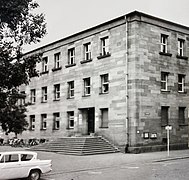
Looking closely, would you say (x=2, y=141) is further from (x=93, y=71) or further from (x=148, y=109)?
(x=148, y=109)

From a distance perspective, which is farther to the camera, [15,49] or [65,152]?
[65,152]

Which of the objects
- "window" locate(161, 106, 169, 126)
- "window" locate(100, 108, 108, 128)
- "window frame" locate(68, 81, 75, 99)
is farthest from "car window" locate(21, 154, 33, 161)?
"window frame" locate(68, 81, 75, 99)

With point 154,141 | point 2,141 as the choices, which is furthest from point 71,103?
point 2,141

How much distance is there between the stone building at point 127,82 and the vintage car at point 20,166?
530 inches

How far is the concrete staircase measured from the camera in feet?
90.5

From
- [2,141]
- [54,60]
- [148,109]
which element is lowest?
[2,141]

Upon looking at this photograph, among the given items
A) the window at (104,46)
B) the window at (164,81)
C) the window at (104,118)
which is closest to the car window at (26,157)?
the window at (104,118)

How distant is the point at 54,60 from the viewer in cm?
3872

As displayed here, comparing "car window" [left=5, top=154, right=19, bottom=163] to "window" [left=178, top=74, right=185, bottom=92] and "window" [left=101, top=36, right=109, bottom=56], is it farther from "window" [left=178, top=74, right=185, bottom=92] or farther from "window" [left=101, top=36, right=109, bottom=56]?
"window" [left=178, top=74, right=185, bottom=92]

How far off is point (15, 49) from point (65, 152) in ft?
50.7

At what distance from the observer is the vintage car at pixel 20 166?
14117 millimetres

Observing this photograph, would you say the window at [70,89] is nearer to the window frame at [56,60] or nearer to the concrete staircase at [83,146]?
the window frame at [56,60]

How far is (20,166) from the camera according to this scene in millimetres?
14461

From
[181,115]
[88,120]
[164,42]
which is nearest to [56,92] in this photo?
[88,120]
